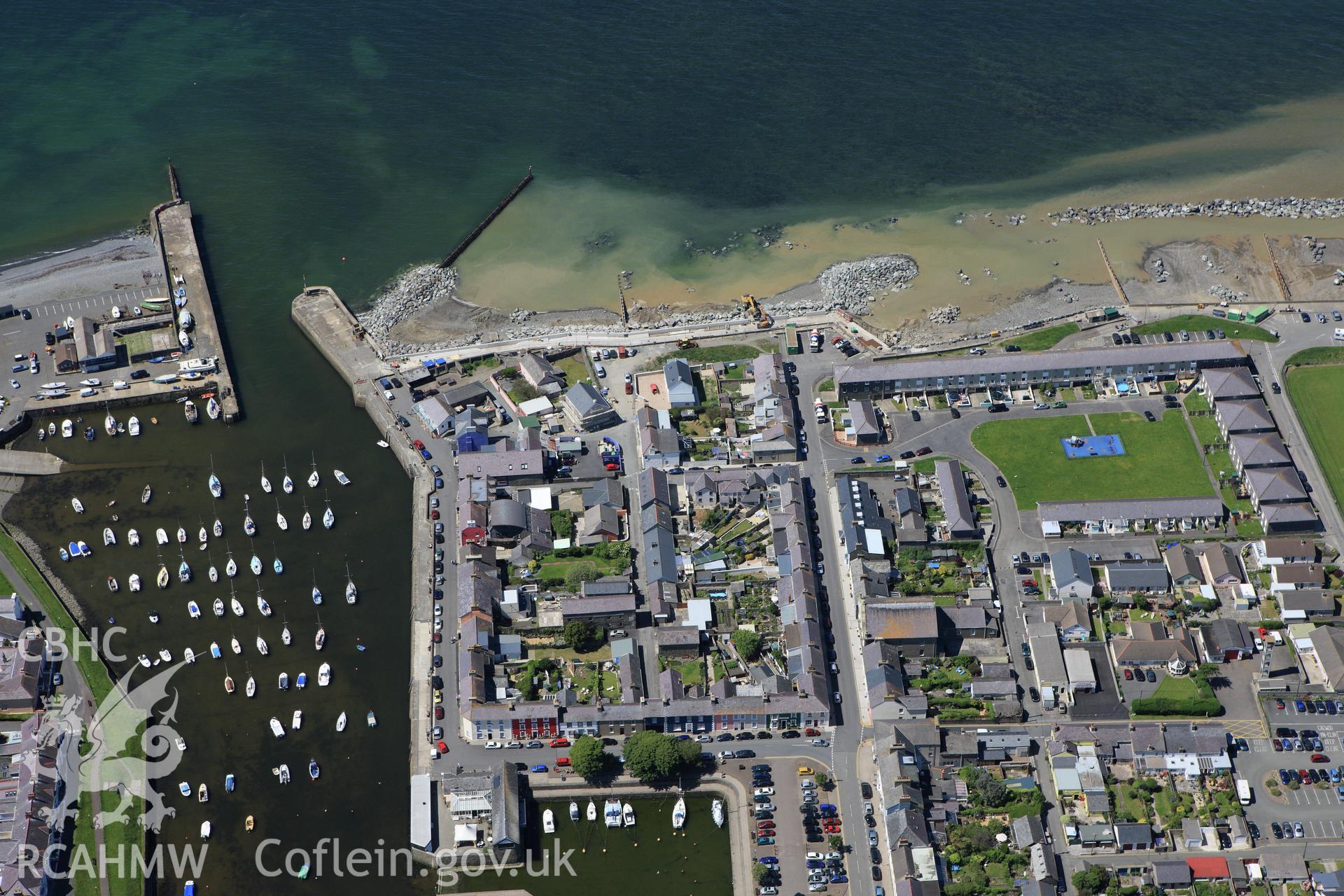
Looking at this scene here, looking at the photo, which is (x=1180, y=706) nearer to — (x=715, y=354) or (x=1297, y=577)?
(x=1297, y=577)

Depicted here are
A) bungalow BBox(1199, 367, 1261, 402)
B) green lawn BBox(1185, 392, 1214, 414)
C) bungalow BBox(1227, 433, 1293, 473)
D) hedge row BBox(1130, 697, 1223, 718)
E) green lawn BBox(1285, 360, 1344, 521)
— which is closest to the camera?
hedge row BBox(1130, 697, 1223, 718)

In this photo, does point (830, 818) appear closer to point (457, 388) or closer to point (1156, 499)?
point (1156, 499)

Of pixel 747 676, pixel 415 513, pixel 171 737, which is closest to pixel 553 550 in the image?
pixel 415 513

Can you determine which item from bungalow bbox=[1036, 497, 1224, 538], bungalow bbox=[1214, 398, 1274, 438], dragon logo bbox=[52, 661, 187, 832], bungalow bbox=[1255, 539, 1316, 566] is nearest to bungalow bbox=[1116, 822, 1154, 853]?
bungalow bbox=[1036, 497, 1224, 538]

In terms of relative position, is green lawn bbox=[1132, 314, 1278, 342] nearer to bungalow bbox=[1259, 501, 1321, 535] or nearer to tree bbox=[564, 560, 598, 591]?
bungalow bbox=[1259, 501, 1321, 535]

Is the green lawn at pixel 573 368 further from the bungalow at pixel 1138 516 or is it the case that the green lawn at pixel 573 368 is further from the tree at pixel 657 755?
the bungalow at pixel 1138 516

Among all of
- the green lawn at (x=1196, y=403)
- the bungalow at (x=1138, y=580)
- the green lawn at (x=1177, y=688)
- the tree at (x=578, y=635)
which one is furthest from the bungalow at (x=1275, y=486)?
the tree at (x=578, y=635)

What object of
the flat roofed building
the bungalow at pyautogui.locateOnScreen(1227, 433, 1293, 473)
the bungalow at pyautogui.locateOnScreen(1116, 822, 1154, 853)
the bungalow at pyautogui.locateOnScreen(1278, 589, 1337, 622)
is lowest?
the bungalow at pyautogui.locateOnScreen(1116, 822, 1154, 853)
